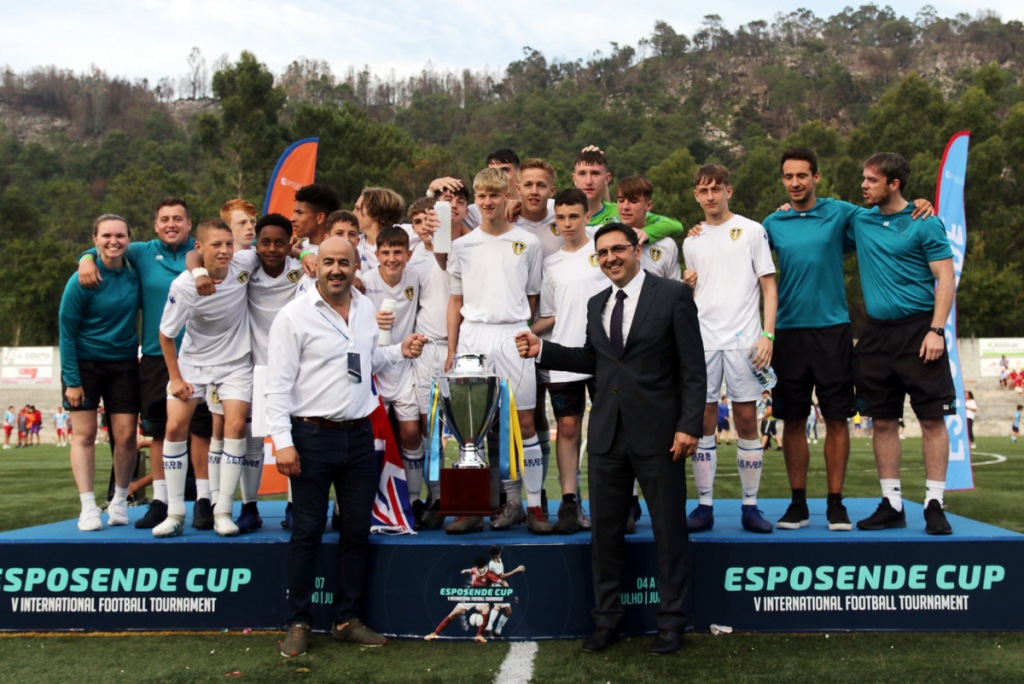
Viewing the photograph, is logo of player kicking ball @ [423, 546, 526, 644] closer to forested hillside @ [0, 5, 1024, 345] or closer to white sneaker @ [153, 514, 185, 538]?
white sneaker @ [153, 514, 185, 538]

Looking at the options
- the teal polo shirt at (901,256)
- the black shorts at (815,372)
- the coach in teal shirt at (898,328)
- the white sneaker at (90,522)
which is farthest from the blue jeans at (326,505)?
the teal polo shirt at (901,256)

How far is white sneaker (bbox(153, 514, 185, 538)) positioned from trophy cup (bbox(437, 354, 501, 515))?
164 centimetres

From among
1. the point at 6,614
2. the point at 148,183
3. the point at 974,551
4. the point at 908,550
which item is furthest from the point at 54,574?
the point at 148,183

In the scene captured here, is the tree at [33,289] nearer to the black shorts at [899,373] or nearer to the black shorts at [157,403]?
the black shorts at [157,403]

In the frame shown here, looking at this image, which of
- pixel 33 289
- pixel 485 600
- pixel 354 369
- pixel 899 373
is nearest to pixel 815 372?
pixel 899 373

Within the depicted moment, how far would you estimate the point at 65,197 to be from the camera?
65938 millimetres

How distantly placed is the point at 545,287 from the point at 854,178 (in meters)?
47.9

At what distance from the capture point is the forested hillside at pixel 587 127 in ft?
155

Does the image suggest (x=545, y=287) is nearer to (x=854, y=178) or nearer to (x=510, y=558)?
(x=510, y=558)

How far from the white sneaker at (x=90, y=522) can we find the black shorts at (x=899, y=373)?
4723 millimetres

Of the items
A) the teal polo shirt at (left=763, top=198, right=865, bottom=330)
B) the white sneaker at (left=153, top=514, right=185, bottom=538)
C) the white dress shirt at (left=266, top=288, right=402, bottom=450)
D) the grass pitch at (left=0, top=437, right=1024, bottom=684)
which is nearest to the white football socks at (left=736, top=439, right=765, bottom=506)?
the teal polo shirt at (left=763, top=198, right=865, bottom=330)

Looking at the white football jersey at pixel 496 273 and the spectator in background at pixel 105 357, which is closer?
the white football jersey at pixel 496 273

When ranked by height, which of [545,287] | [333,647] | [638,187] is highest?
[638,187]

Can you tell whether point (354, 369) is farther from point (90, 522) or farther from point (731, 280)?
point (731, 280)
